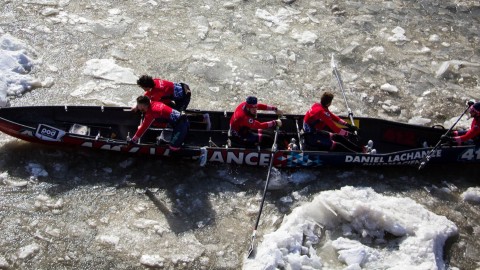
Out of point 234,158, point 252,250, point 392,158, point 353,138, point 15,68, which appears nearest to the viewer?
point 252,250

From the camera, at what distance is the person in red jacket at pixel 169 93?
1073 cm

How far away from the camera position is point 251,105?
10102 mm

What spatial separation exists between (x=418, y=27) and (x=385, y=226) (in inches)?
329

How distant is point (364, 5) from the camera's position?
53.7ft

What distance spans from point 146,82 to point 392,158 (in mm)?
5104

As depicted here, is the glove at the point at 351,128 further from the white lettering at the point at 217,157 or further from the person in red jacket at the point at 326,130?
the white lettering at the point at 217,157

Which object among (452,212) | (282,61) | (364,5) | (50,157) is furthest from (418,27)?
(50,157)

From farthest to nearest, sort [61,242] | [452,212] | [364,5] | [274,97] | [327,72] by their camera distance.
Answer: [364,5]
[327,72]
[274,97]
[452,212]
[61,242]

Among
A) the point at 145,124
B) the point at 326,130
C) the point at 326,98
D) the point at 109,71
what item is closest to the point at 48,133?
the point at 145,124

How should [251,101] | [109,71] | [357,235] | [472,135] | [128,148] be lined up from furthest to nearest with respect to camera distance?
[109,71] < [472,135] < [128,148] < [251,101] < [357,235]

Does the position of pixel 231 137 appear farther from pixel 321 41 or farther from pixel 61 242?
pixel 321 41

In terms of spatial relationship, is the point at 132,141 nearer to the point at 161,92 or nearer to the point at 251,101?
the point at 161,92

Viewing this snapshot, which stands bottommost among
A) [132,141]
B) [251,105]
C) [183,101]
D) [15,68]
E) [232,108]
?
[232,108]

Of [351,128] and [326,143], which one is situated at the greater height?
[351,128]
